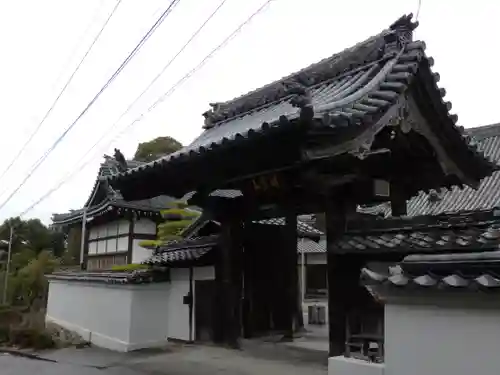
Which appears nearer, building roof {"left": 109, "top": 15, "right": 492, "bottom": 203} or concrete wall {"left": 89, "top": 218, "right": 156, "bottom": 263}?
building roof {"left": 109, "top": 15, "right": 492, "bottom": 203}

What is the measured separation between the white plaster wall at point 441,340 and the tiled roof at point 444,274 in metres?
0.29

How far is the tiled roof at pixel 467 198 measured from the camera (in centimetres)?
2162

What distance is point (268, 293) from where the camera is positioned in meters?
11.6

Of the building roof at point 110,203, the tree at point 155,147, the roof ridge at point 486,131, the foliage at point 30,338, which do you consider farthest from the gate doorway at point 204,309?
the tree at point 155,147

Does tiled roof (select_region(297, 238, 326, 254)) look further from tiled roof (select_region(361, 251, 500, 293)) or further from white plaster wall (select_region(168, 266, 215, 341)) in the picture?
tiled roof (select_region(361, 251, 500, 293))

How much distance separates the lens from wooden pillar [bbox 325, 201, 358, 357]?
788 cm

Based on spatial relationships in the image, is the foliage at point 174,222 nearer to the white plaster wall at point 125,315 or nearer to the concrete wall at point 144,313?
the white plaster wall at point 125,315

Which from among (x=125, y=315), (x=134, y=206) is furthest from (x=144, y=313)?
(x=134, y=206)

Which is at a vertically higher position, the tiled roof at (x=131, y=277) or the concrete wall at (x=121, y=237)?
the concrete wall at (x=121, y=237)

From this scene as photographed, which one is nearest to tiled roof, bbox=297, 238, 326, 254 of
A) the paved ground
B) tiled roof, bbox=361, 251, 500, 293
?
the paved ground

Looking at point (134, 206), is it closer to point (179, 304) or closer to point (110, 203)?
point (110, 203)

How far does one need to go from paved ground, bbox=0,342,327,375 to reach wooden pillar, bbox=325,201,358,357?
99 cm

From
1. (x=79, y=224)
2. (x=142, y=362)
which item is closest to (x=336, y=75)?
(x=142, y=362)

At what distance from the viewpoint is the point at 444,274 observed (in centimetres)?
467
